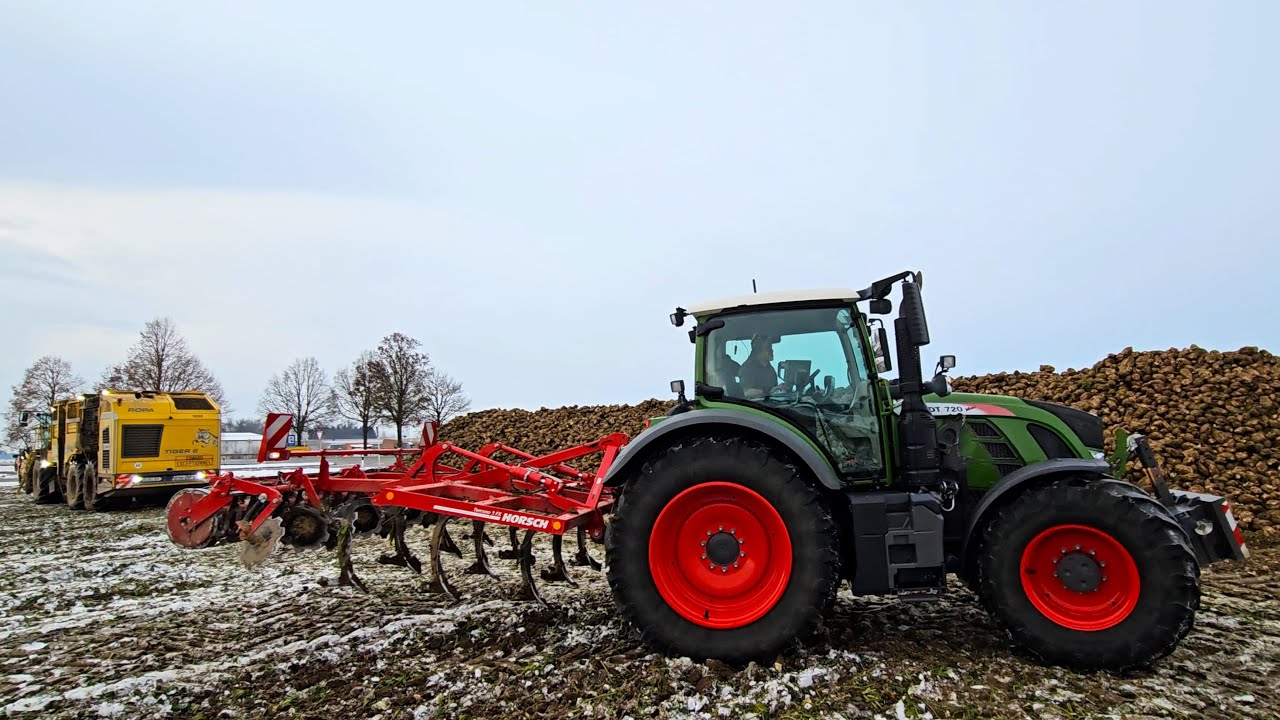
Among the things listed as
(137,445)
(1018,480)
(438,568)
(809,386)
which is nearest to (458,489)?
(438,568)

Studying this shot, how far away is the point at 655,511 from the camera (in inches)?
164

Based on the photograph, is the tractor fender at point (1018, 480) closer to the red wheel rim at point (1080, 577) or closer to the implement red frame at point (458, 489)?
the red wheel rim at point (1080, 577)

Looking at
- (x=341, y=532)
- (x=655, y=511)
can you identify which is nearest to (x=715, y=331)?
(x=655, y=511)

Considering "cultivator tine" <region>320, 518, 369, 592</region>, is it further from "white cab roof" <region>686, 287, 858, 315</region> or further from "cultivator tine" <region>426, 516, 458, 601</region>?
"white cab roof" <region>686, 287, 858, 315</region>

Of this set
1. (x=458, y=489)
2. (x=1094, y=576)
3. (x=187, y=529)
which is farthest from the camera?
(x=187, y=529)

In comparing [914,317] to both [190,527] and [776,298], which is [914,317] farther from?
[190,527]

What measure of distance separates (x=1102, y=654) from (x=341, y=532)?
503cm

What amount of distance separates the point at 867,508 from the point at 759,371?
1.08 metres

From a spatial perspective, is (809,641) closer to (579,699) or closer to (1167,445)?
(579,699)

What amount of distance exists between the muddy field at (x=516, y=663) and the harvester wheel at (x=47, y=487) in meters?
12.7

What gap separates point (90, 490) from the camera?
45.1 ft

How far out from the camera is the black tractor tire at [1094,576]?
145 inches

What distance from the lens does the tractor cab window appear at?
436 cm

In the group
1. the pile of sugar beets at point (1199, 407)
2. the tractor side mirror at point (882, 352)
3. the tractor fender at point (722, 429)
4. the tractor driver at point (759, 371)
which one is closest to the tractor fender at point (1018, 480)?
the tractor fender at point (722, 429)
